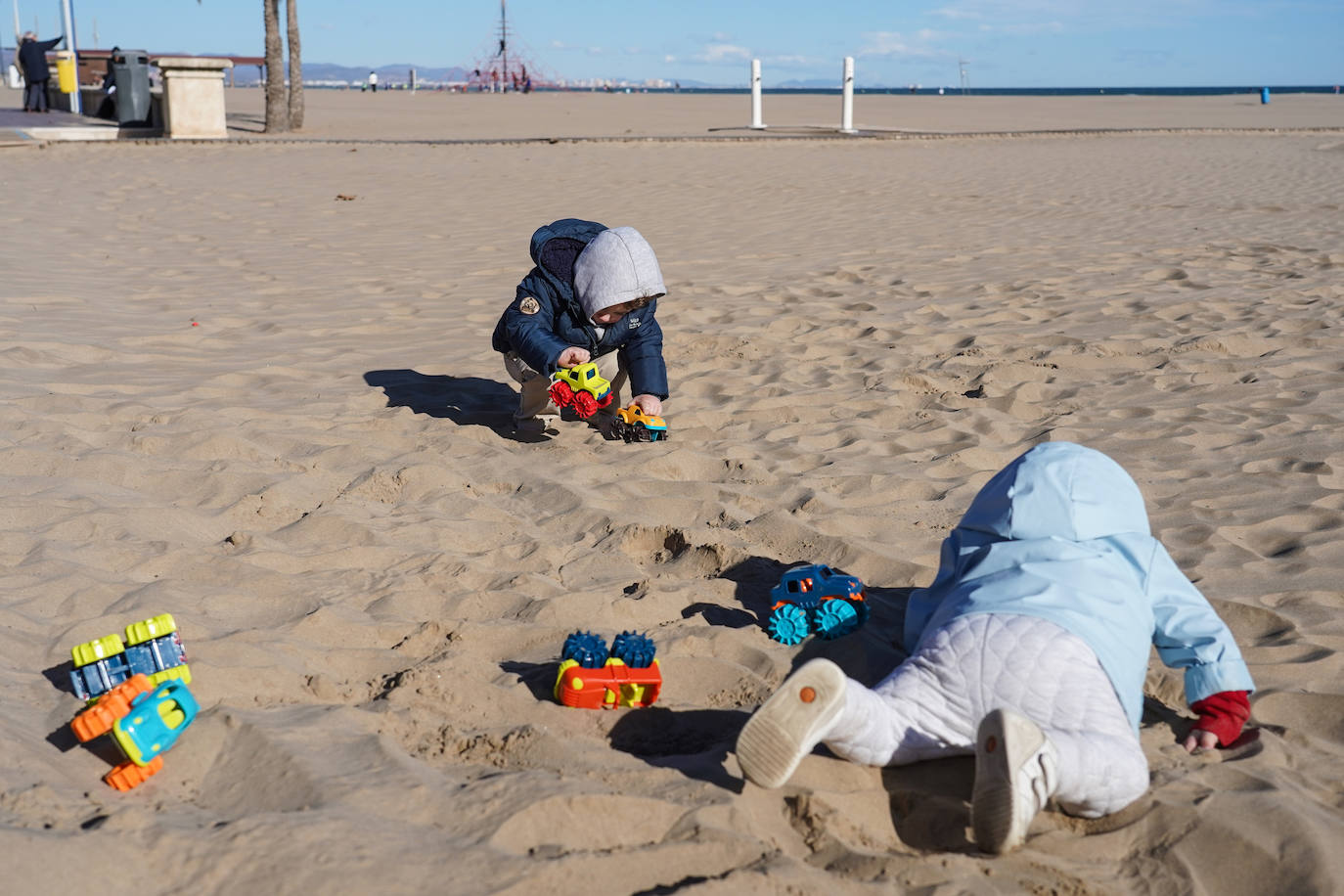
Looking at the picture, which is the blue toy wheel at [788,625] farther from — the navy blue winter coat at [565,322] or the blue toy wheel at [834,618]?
→ the navy blue winter coat at [565,322]

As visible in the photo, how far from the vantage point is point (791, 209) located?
1117cm

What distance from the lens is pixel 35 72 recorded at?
2247 cm

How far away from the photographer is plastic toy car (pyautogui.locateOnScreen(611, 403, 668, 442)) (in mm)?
4344

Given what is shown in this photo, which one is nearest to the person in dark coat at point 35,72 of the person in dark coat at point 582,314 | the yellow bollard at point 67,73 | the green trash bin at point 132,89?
the yellow bollard at point 67,73

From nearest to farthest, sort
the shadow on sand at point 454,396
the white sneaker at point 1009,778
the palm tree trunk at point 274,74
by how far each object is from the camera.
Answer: the white sneaker at point 1009,778 < the shadow on sand at point 454,396 < the palm tree trunk at point 274,74

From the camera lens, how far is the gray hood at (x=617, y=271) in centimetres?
417

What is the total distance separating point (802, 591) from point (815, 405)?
2073 mm

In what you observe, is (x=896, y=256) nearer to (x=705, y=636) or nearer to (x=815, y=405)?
(x=815, y=405)

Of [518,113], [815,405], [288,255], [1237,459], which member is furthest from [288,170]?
[518,113]

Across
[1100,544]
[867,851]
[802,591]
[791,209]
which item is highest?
[791,209]

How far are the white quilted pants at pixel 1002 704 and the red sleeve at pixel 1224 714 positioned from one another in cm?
32

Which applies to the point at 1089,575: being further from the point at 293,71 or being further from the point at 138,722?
the point at 293,71

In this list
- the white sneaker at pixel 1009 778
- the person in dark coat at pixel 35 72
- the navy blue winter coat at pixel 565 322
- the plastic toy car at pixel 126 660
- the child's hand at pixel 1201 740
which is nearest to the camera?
the white sneaker at pixel 1009 778

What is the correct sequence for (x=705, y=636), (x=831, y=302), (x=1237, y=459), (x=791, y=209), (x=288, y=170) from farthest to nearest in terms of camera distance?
(x=288, y=170), (x=791, y=209), (x=831, y=302), (x=1237, y=459), (x=705, y=636)
